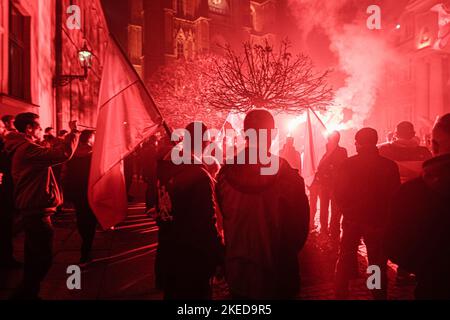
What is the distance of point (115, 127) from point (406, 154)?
3.92 metres

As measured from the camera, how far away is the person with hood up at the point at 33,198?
406 cm

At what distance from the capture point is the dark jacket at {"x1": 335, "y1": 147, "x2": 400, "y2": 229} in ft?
13.1

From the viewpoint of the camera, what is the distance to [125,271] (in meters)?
5.48

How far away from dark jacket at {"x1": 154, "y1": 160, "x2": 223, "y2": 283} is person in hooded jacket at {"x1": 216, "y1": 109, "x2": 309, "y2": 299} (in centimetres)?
32

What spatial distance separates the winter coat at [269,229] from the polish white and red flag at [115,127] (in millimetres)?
1252

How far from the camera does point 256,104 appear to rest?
8.34m

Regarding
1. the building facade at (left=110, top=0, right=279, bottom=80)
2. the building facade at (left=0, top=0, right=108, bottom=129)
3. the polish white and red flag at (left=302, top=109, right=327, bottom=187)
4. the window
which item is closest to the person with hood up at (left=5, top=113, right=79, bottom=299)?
the polish white and red flag at (left=302, top=109, right=327, bottom=187)

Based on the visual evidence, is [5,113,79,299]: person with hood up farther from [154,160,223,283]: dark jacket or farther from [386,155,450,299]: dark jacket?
[386,155,450,299]: dark jacket

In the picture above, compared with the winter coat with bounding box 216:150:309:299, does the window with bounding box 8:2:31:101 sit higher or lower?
higher

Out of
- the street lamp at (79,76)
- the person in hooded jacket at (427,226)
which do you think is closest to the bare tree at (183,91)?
the street lamp at (79,76)

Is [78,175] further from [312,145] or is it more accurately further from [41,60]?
[41,60]

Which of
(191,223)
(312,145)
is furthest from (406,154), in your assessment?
(191,223)
